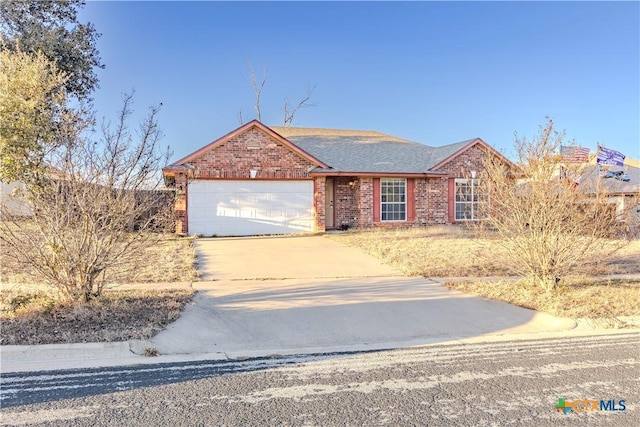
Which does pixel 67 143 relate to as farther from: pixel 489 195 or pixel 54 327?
pixel 489 195

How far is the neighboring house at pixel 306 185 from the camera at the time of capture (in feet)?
56.2

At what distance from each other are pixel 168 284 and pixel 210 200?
9097 millimetres

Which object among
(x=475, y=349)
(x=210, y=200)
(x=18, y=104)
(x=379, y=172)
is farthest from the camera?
(x=379, y=172)

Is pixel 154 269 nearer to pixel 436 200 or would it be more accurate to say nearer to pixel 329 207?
pixel 329 207

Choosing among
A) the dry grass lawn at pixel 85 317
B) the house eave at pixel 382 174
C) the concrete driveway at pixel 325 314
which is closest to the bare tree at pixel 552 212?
the concrete driveway at pixel 325 314

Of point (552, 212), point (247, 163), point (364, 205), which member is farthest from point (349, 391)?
point (364, 205)

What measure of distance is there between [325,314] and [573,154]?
17.0 feet

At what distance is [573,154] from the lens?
297 inches

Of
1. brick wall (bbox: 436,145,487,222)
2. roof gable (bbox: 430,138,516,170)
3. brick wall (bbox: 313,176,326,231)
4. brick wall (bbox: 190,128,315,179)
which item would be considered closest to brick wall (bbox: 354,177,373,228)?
brick wall (bbox: 313,176,326,231)

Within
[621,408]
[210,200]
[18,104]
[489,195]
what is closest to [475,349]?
[621,408]

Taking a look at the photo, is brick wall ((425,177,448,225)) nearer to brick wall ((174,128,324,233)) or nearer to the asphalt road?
brick wall ((174,128,324,233))

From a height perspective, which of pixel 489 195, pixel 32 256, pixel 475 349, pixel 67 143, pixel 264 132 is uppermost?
pixel 264 132

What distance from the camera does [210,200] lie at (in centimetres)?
1719

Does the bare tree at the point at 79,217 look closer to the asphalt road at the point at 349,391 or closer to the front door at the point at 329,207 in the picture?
the asphalt road at the point at 349,391
